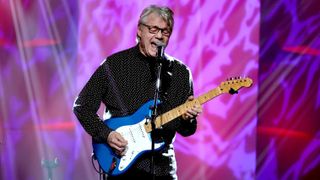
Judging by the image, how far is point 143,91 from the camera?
281cm

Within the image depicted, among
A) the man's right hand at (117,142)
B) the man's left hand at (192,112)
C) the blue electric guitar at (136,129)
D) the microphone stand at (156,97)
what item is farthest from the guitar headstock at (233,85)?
the man's right hand at (117,142)

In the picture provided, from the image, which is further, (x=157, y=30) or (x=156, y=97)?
(x=157, y=30)

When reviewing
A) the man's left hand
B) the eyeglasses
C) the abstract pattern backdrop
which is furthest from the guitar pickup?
the abstract pattern backdrop

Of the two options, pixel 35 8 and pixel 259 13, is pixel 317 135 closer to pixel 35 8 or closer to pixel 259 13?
pixel 259 13

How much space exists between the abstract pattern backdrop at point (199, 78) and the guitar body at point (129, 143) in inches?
70.0

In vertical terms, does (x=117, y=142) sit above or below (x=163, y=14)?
below

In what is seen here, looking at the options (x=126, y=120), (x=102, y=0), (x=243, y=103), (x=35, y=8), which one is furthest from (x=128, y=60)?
(x=35, y=8)

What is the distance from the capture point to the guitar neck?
2654mm

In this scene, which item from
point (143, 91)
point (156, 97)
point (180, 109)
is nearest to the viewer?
point (156, 97)

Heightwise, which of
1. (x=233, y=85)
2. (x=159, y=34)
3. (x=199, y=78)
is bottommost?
(x=199, y=78)

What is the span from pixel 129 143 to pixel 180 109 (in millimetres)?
338

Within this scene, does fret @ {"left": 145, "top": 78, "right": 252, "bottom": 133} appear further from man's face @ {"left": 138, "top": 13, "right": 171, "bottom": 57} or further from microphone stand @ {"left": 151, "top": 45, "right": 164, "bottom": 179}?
man's face @ {"left": 138, "top": 13, "right": 171, "bottom": 57}

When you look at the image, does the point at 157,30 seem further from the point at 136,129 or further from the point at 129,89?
the point at 136,129

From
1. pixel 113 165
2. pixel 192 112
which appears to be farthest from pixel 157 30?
pixel 113 165
